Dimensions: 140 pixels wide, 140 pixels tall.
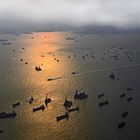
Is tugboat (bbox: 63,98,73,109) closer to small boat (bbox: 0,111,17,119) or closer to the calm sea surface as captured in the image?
the calm sea surface

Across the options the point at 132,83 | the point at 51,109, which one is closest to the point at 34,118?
the point at 51,109

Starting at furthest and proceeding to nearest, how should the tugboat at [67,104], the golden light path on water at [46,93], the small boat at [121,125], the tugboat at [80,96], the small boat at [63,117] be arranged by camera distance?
1. the tugboat at [80,96]
2. the tugboat at [67,104]
3. the small boat at [63,117]
4. the golden light path on water at [46,93]
5. the small boat at [121,125]

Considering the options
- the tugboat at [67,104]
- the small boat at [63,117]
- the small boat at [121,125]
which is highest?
the tugboat at [67,104]

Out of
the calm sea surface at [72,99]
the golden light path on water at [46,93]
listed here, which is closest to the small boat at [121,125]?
the calm sea surface at [72,99]

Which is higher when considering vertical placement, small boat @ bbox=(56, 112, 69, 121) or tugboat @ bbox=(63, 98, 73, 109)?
tugboat @ bbox=(63, 98, 73, 109)

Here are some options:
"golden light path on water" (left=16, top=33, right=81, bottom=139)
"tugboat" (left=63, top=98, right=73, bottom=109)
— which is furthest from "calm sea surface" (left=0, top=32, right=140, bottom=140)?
"tugboat" (left=63, top=98, right=73, bottom=109)

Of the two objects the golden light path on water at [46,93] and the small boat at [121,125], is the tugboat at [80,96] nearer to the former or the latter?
the golden light path on water at [46,93]

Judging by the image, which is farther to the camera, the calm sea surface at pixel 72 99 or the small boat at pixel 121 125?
the small boat at pixel 121 125

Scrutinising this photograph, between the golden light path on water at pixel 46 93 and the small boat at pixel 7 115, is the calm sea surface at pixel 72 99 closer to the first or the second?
the golden light path on water at pixel 46 93

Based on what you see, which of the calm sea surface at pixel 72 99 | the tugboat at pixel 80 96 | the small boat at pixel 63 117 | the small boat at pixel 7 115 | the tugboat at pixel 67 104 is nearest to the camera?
the calm sea surface at pixel 72 99

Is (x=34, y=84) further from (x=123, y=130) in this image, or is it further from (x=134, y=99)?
(x=123, y=130)

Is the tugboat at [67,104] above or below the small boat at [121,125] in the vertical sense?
above

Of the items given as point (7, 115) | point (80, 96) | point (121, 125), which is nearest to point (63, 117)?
point (7, 115)
